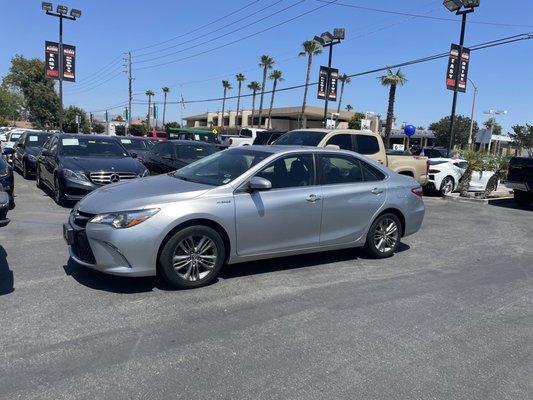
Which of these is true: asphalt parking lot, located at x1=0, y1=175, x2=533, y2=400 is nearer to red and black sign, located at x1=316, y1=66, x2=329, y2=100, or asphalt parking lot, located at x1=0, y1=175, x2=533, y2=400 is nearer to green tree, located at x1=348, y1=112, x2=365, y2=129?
red and black sign, located at x1=316, y1=66, x2=329, y2=100

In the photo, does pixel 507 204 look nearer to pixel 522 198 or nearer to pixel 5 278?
pixel 522 198

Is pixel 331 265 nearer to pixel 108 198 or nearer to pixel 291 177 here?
pixel 291 177

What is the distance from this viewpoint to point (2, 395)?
10.4 ft

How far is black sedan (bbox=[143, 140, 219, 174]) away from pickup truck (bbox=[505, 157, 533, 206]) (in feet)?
27.6

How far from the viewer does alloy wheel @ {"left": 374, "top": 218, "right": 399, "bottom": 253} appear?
22.8 feet

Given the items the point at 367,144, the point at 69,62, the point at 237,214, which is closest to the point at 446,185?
the point at 367,144

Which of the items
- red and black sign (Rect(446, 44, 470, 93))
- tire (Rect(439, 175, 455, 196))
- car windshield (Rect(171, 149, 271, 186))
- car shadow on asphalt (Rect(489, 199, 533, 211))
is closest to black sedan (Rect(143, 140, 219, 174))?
car windshield (Rect(171, 149, 271, 186))

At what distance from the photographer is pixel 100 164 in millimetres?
10109

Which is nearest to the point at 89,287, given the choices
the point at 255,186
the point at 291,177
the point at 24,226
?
the point at 255,186

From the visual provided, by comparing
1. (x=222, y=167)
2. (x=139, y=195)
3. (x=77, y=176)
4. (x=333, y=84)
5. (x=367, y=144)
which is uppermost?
(x=333, y=84)

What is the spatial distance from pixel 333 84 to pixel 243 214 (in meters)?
25.0

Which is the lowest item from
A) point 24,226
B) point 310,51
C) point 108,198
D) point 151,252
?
point 24,226

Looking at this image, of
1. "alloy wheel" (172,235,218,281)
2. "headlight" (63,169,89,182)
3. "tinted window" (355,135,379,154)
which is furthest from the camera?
"tinted window" (355,135,379,154)

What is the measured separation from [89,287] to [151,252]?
87cm
